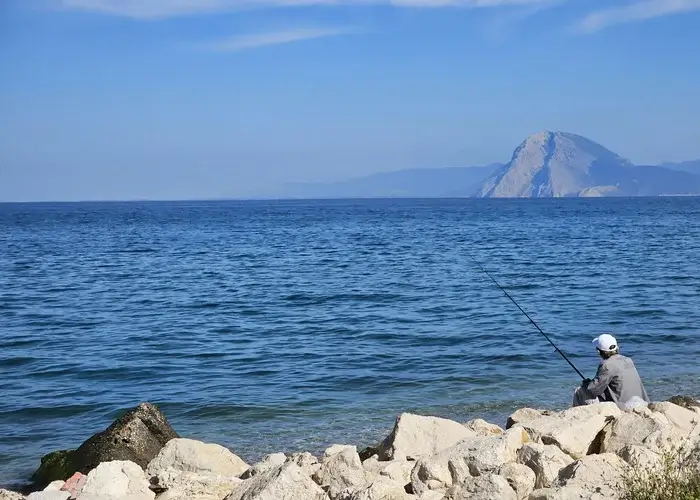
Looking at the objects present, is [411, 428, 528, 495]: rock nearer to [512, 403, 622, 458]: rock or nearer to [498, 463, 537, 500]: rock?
[498, 463, 537, 500]: rock

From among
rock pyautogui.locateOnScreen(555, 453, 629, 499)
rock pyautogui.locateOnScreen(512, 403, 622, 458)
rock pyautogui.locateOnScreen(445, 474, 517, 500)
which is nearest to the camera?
rock pyautogui.locateOnScreen(555, 453, 629, 499)

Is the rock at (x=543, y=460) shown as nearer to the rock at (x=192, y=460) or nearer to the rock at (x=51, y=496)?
the rock at (x=192, y=460)

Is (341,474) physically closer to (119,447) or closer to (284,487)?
(284,487)

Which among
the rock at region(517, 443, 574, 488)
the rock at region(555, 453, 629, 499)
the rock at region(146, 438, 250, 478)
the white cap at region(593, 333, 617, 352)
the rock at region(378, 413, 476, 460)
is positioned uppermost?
the white cap at region(593, 333, 617, 352)

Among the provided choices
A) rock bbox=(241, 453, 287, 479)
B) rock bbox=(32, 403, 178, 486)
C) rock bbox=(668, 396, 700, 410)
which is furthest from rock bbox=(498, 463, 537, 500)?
rock bbox=(32, 403, 178, 486)

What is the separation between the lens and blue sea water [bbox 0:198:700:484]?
12125mm

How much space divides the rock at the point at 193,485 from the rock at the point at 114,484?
14 cm

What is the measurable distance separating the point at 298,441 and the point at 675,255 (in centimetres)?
2788

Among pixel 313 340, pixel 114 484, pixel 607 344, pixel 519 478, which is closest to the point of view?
pixel 519 478

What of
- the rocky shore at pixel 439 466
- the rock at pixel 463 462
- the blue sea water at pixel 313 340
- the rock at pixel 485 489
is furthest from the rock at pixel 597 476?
the blue sea water at pixel 313 340

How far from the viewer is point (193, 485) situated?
7.13 m

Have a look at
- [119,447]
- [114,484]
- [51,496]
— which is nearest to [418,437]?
[114,484]

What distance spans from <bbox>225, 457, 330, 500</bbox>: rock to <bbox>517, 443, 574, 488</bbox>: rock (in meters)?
1.52

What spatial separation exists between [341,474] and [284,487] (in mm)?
610
